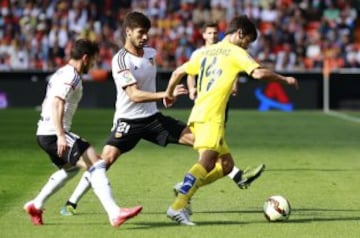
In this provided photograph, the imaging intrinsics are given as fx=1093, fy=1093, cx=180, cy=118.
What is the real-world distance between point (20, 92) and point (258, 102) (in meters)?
7.53

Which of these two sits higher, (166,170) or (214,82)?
(214,82)

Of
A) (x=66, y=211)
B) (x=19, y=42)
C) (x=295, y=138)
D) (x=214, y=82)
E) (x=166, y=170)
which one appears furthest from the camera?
(x=19, y=42)

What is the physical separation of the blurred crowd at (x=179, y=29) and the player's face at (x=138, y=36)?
80.3ft

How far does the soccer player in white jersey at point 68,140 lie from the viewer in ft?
33.0

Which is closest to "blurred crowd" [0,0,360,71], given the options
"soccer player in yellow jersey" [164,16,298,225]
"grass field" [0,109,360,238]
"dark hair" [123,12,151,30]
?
"grass field" [0,109,360,238]

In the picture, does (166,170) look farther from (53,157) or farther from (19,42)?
(19,42)

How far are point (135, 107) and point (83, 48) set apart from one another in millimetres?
1257

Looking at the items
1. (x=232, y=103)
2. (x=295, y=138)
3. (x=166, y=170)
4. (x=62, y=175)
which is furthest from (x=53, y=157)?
(x=232, y=103)

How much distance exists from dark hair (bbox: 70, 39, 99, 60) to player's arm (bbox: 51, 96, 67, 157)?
49 centimetres

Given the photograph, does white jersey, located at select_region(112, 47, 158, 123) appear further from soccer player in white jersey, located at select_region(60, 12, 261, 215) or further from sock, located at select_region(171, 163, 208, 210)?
sock, located at select_region(171, 163, 208, 210)

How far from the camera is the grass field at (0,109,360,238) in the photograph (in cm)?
1003

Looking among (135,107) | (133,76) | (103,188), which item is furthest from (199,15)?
(103,188)

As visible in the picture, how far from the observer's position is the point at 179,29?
37.8 meters

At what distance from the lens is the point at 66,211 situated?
10977 mm
